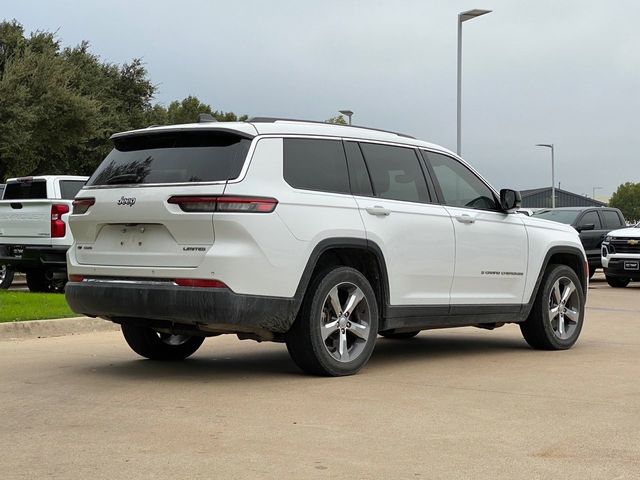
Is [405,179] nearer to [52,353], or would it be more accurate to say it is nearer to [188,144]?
[188,144]

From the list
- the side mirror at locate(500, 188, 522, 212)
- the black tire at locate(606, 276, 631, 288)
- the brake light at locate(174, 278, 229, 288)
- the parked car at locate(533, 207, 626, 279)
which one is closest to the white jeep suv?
the brake light at locate(174, 278, 229, 288)

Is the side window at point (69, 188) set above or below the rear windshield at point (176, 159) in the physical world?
below

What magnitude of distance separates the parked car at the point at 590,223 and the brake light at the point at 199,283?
18.0 m

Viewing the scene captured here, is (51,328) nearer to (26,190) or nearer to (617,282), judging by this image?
(26,190)

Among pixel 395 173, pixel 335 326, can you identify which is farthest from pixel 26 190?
pixel 335 326

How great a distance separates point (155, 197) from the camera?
288 inches

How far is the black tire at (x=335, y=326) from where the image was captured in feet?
24.5

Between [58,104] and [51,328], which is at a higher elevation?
[58,104]

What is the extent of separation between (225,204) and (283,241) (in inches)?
19.6

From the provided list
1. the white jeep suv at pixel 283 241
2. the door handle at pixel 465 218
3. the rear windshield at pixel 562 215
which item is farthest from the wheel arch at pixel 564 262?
the rear windshield at pixel 562 215

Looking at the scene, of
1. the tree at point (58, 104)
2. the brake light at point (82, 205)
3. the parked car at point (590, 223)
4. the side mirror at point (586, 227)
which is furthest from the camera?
the tree at point (58, 104)

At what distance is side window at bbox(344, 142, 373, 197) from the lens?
26.4ft

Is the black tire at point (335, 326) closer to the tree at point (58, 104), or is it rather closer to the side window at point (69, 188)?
the side window at point (69, 188)

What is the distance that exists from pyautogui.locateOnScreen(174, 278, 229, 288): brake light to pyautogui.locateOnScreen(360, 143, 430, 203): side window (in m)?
1.73
